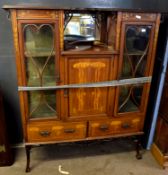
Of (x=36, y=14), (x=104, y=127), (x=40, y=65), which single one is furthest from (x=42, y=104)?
(x=36, y=14)

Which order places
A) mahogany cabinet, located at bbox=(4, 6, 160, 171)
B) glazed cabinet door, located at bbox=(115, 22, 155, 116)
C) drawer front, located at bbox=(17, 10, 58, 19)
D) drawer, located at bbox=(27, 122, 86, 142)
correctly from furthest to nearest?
drawer, located at bbox=(27, 122, 86, 142) < glazed cabinet door, located at bbox=(115, 22, 155, 116) < mahogany cabinet, located at bbox=(4, 6, 160, 171) < drawer front, located at bbox=(17, 10, 58, 19)

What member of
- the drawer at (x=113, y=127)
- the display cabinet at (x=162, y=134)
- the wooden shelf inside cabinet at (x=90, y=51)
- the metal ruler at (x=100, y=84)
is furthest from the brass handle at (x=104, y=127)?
the wooden shelf inside cabinet at (x=90, y=51)

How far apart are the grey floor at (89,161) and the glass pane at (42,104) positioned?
1.34 feet

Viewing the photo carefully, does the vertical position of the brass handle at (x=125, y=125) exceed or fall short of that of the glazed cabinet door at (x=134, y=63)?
it falls short

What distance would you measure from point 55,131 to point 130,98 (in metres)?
0.78

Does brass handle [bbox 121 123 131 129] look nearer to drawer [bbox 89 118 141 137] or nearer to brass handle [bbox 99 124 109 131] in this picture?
drawer [bbox 89 118 141 137]

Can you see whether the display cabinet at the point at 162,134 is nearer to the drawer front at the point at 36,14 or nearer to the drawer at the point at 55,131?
the drawer at the point at 55,131

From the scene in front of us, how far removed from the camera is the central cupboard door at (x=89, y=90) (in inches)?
65.5

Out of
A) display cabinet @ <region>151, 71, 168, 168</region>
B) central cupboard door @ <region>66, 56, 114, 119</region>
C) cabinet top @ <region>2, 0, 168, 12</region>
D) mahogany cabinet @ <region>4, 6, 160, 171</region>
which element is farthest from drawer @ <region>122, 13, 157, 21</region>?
display cabinet @ <region>151, 71, 168, 168</region>

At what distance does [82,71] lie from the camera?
168 centimetres

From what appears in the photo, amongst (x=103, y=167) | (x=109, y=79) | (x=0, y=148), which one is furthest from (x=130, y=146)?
(x=0, y=148)

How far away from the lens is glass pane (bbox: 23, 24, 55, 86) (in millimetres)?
1545

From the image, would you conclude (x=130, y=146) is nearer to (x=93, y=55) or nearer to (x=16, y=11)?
(x=93, y=55)

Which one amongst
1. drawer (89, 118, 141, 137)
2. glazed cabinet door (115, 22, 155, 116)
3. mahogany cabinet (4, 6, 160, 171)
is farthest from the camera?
drawer (89, 118, 141, 137)
